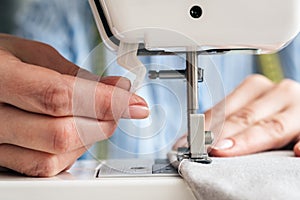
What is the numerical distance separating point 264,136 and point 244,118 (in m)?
0.11

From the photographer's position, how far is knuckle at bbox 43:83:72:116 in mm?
813

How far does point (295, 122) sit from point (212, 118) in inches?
15.0

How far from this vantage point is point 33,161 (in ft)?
2.77

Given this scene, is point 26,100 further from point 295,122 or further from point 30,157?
point 295,122

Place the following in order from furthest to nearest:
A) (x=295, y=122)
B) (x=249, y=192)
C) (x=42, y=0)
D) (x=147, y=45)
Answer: (x=42, y=0)
(x=295, y=122)
(x=147, y=45)
(x=249, y=192)

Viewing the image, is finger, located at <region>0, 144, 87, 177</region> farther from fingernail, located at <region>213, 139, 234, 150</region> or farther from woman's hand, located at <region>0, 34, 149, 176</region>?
fingernail, located at <region>213, 139, 234, 150</region>

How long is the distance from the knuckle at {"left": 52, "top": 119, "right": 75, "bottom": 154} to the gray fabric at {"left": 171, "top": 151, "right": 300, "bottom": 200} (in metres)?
0.16

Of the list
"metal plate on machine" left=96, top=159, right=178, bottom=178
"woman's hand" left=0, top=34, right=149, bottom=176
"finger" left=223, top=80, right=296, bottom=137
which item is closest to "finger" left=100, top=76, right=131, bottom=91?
"woman's hand" left=0, top=34, right=149, bottom=176

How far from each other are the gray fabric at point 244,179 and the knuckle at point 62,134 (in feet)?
0.51

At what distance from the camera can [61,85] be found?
820 mm

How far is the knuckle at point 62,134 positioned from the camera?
0.83 meters

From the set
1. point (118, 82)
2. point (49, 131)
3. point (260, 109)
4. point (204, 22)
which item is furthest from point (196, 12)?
point (260, 109)

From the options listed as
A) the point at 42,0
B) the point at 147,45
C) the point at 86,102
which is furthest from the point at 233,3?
the point at 42,0

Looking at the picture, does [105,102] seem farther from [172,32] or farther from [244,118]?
[244,118]
